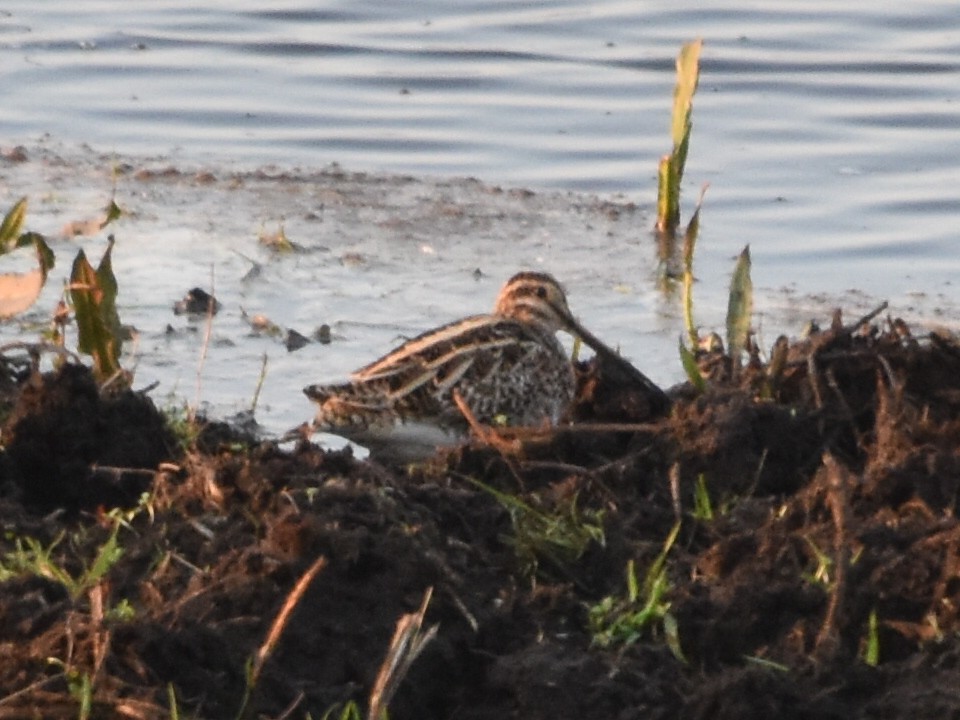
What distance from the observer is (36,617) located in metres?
4.01

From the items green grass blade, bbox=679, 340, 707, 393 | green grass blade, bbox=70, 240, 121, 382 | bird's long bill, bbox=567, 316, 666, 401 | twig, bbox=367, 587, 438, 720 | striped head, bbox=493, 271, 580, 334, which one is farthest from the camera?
striped head, bbox=493, 271, 580, 334

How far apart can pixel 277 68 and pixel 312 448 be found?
7263 millimetres

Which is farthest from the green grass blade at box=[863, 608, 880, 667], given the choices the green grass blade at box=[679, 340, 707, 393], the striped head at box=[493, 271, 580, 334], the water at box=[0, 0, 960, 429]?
the water at box=[0, 0, 960, 429]

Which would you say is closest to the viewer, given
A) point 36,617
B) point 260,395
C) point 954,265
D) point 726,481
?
point 36,617

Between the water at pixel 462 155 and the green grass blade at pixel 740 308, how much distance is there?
4.04ft

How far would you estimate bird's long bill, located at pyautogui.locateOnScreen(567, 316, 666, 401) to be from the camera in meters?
6.24

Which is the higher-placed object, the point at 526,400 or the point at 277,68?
the point at 277,68

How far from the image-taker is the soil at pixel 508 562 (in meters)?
3.91

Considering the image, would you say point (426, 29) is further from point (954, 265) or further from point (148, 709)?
point (148, 709)

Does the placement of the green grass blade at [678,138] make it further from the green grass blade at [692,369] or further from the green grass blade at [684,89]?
the green grass blade at [692,369]

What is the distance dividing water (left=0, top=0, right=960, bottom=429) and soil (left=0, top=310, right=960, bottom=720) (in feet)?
5.67

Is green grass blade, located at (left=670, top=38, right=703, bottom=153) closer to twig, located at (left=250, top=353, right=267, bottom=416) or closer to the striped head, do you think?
the striped head

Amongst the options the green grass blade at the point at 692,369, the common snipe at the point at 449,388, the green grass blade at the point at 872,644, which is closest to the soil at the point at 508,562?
the green grass blade at the point at 872,644

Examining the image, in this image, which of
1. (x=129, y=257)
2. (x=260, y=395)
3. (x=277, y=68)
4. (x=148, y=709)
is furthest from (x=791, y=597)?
(x=277, y=68)
